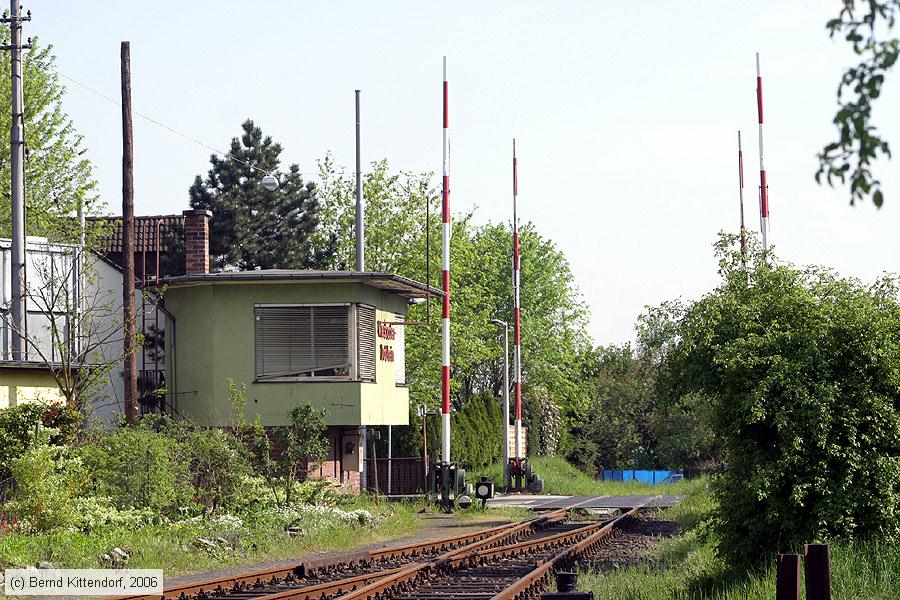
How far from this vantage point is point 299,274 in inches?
1174

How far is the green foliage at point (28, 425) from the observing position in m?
19.7

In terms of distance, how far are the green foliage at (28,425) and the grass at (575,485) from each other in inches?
901

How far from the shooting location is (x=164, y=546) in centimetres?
1747

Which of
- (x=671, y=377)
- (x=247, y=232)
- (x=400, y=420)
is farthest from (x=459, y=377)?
(x=671, y=377)

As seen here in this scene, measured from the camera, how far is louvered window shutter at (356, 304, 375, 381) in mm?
30062

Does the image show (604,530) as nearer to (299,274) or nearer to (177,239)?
(299,274)

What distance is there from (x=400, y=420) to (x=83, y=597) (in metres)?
19.4

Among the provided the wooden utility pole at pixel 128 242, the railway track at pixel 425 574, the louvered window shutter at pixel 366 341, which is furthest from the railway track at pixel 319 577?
the louvered window shutter at pixel 366 341

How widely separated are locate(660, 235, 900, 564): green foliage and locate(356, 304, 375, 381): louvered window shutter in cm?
1562

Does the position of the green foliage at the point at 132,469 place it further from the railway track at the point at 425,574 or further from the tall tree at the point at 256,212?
the tall tree at the point at 256,212

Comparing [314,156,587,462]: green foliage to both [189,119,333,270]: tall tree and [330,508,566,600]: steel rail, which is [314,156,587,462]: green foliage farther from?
[330,508,566,600]: steel rail

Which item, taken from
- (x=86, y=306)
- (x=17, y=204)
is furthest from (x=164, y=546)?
(x=86, y=306)

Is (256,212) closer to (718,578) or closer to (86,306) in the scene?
(86,306)

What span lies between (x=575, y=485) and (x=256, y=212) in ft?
89.5
